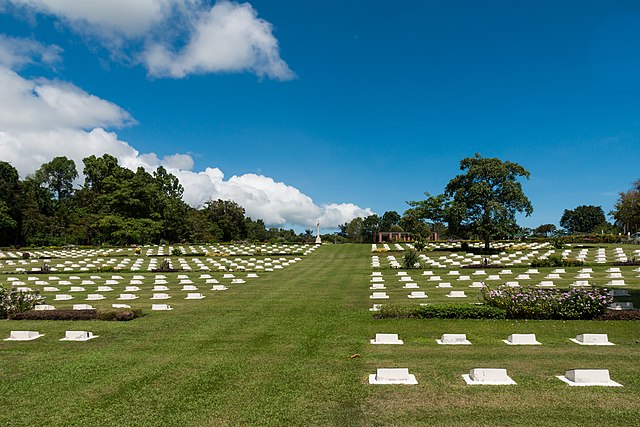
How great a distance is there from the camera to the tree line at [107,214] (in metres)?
62.0

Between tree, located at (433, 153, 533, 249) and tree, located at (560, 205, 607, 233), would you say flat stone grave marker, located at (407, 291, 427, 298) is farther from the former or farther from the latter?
tree, located at (560, 205, 607, 233)

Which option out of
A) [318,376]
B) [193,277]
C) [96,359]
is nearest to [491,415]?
[318,376]

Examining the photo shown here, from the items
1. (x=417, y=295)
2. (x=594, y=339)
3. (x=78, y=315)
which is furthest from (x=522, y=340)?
(x=78, y=315)

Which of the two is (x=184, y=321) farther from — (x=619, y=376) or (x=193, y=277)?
(x=193, y=277)

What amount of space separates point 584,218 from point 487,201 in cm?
9896

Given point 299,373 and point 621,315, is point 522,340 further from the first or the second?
point 299,373

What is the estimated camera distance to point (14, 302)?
13.3 m

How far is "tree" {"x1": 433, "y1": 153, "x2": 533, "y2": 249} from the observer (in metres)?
42.4

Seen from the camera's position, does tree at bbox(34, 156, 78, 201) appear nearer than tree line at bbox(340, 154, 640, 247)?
No

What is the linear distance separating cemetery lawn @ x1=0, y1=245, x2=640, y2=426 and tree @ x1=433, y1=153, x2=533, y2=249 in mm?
32091

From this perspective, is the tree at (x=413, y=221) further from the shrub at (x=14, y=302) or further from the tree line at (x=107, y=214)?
the shrub at (x=14, y=302)

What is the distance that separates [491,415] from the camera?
228 inches

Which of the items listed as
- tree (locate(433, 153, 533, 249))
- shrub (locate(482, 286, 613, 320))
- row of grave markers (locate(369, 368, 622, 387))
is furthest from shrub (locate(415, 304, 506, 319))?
tree (locate(433, 153, 533, 249))

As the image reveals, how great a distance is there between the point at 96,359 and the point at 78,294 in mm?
11262
